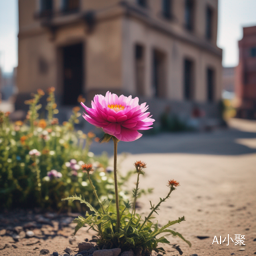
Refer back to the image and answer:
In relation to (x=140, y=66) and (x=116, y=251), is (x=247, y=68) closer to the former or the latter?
(x=140, y=66)

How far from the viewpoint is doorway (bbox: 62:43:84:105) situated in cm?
1082

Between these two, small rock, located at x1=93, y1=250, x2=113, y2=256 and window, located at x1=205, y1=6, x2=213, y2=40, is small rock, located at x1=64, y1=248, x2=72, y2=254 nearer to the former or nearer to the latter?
small rock, located at x1=93, y1=250, x2=113, y2=256

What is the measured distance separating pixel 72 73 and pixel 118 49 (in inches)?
132

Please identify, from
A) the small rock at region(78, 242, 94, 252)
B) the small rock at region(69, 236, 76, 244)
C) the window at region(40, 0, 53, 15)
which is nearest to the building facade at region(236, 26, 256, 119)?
the window at region(40, 0, 53, 15)

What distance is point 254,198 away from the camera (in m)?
2.39

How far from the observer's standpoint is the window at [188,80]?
12211 millimetres

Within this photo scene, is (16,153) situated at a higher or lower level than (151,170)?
higher

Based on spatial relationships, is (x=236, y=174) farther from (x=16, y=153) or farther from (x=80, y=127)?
(x=80, y=127)

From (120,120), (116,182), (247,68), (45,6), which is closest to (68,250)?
(116,182)

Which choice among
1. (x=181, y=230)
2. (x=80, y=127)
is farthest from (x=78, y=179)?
(x=80, y=127)

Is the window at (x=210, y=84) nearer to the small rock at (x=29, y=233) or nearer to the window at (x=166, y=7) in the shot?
the window at (x=166, y=7)

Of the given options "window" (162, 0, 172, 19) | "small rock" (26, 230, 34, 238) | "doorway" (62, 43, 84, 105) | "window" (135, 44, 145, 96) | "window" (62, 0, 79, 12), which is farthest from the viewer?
"doorway" (62, 43, 84, 105)

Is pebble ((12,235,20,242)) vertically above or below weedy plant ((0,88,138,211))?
below

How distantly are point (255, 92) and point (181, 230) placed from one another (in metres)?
20.9
